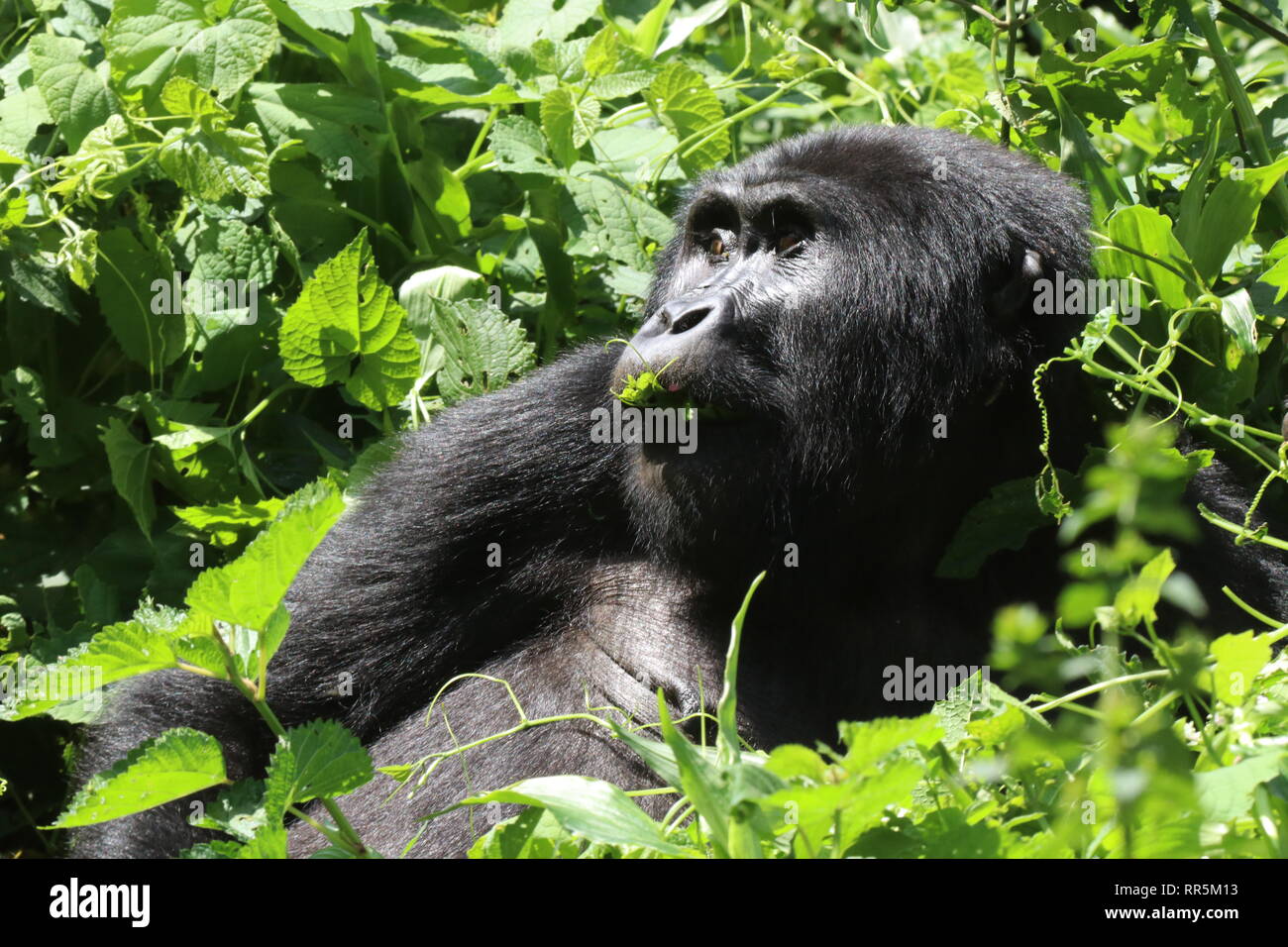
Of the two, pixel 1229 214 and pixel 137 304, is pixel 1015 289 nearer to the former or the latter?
pixel 1229 214

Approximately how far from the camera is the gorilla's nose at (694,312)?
10.1 ft

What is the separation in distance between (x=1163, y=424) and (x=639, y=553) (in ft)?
4.09

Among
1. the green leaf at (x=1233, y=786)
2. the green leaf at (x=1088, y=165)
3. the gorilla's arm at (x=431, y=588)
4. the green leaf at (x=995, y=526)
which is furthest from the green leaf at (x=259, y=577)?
the green leaf at (x=1088, y=165)

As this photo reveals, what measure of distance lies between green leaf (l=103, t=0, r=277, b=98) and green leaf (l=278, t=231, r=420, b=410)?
2.43 feet

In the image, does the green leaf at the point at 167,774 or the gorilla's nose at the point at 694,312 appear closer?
the green leaf at the point at 167,774

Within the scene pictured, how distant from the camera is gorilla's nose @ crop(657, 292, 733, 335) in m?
3.07

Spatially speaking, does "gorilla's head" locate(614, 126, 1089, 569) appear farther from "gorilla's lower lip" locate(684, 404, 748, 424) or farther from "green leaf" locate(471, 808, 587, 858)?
"green leaf" locate(471, 808, 587, 858)

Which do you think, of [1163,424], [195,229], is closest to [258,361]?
[195,229]

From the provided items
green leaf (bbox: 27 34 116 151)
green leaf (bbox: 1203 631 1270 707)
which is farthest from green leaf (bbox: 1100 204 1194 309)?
green leaf (bbox: 27 34 116 151)

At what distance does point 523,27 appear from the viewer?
15.6 ft

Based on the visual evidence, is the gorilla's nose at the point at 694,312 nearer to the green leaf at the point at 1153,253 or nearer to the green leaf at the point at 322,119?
the green leaf at the point at 1153,253

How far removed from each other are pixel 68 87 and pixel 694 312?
7.28 ft

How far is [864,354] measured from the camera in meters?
3.13
